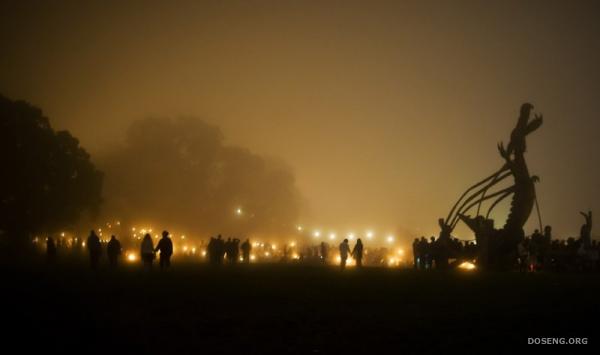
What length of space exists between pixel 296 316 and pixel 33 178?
45.6 m

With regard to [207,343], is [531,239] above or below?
above

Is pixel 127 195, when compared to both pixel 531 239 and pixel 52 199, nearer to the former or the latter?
pixel 52 199

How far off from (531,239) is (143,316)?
23.1m

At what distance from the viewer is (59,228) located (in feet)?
177

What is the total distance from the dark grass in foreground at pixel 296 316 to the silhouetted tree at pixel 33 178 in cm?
3531

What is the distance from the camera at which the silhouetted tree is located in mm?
48528

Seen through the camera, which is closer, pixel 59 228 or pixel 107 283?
pixel 107 283

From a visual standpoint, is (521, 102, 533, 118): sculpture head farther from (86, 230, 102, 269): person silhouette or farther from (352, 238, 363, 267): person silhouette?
(86, 230, 102, 269): person silhouette

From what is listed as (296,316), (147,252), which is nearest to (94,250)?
(147,252)

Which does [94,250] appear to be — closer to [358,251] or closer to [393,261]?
[358,251]

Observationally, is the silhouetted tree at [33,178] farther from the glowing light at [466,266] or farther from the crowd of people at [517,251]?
the glowing light at [466,266]

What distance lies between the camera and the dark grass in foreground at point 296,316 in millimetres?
8531

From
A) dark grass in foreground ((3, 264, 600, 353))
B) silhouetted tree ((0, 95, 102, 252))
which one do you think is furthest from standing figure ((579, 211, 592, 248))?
silhouetted tree ((0, 95, 102, 252))

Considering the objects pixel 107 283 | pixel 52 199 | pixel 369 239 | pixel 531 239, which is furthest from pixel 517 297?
pixel 369 239
